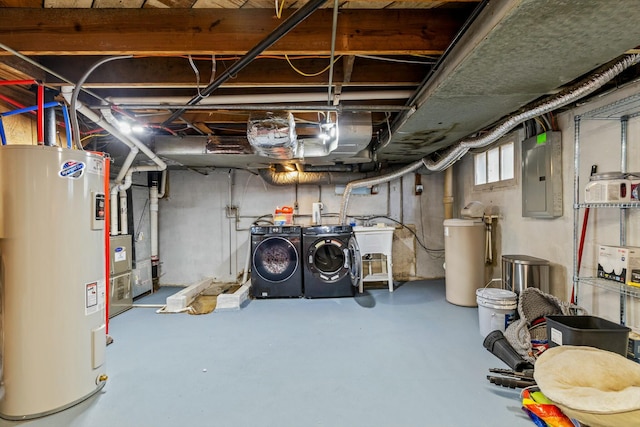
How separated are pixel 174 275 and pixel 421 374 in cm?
424

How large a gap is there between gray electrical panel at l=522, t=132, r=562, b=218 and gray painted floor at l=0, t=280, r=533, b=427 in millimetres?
1306

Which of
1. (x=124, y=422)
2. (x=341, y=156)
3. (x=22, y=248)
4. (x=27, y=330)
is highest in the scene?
(x=341, y=156)

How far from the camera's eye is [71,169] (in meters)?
1.74

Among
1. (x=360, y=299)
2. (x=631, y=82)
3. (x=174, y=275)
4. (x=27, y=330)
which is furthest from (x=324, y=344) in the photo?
(x=174, y=275)

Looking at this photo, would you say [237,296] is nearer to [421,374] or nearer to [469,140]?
[421,374]

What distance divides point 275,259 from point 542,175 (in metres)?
3.20

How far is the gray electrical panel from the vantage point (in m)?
2.61

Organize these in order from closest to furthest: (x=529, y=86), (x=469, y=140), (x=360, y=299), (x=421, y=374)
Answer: (x=529, y=86) < (x=421, y=374) < (x=469, y=140) < (x=360, y=299)

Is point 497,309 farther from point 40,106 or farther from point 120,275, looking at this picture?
point 120,275

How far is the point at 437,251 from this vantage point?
4.94 m

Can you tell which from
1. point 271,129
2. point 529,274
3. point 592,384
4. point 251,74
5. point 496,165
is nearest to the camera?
point 592,384

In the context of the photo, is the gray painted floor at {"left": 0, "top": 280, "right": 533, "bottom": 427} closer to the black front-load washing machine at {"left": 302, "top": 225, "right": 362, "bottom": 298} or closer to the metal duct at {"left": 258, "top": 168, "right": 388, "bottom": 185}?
the black front-load washing machine at {"left": 302, "top": 225, "right": 362, "bottom": 298}

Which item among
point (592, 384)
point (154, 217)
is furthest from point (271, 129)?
point (154, 217)

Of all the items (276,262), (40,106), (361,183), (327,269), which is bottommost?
(327,269)
